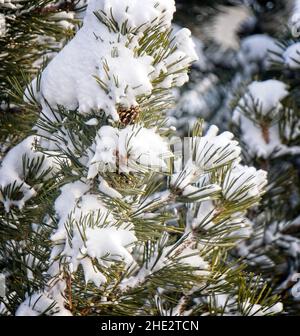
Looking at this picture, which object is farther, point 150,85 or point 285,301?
point 285,301

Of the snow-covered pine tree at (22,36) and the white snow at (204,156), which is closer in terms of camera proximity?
the white snow at (204,156)

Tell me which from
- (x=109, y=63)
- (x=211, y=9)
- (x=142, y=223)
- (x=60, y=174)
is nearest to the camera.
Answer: (x=109, y=63)

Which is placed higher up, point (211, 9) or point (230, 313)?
point (211, 9)

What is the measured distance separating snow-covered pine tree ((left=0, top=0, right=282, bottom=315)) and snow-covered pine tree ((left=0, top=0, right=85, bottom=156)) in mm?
267

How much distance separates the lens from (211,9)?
2914 millimetres

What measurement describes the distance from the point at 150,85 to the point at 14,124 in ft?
2.26

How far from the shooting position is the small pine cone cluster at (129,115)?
1.15 m

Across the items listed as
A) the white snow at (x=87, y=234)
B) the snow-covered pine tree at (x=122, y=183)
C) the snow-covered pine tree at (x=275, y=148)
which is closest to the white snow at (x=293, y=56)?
the snow-covered pine tree at (x=275, y=148)

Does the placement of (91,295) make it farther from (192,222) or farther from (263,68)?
(263,68)

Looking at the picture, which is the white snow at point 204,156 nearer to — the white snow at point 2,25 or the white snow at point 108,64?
the white snow at point 108,64

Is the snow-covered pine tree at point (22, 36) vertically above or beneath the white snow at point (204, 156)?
above

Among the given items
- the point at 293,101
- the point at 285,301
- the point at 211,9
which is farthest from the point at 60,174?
the point at 211,9

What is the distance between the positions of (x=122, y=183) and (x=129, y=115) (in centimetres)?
14
